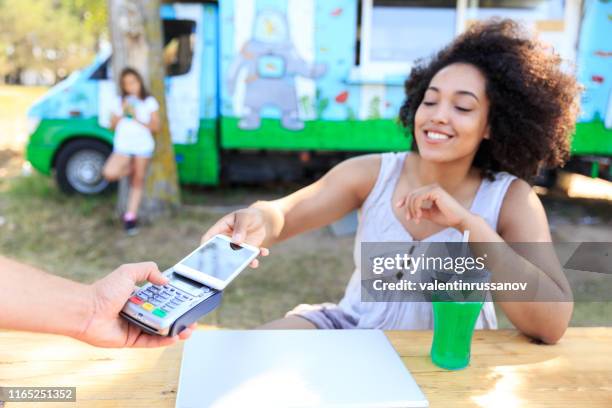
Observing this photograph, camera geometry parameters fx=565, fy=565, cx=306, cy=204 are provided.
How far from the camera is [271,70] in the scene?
17.6ft

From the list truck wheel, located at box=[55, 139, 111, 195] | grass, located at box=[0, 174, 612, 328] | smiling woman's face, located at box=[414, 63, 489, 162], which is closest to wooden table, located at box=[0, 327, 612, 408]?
smiling woman's face, located at box=[414, 63, 489, 162]

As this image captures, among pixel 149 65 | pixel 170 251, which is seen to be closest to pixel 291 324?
pixel 170 251

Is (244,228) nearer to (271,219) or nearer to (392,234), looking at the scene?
(271,219)

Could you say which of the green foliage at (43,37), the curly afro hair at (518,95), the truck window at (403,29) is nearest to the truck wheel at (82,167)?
the truck window at (403,29)

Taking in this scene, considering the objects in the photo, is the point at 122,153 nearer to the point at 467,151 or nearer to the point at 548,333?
the point at 467,151

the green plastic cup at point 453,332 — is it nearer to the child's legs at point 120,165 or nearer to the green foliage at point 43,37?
the child's legs at point 120,165

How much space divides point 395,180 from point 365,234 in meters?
0.20

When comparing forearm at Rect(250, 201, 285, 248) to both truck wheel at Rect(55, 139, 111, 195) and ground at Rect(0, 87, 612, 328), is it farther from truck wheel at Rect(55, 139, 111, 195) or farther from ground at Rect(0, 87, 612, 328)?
truck wheel at Rect(55, 139, 111, 195)

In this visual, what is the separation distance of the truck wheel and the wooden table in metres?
4.65

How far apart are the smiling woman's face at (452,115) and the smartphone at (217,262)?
2.31 feet

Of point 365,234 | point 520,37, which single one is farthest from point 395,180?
point 520,37

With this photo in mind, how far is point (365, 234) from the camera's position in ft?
5.78

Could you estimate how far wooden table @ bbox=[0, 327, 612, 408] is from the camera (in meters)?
1.07

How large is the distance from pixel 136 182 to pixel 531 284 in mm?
3994
